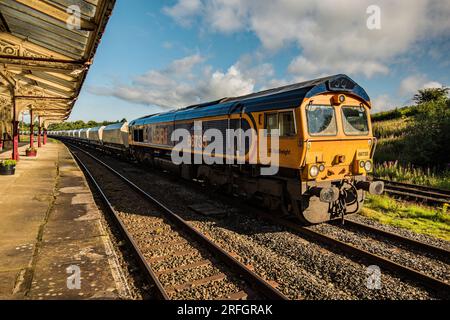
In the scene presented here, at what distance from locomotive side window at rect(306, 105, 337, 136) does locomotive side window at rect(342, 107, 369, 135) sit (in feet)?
1.43

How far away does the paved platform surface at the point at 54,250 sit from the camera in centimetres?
458

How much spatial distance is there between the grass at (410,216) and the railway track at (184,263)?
5285 mm

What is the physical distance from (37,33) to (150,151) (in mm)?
10091

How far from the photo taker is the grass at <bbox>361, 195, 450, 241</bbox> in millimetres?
8062

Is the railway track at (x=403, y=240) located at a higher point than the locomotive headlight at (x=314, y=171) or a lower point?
lower

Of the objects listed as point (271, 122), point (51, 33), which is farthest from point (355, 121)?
point (51, 33)

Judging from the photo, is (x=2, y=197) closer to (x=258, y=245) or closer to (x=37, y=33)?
(x=37, y=33)

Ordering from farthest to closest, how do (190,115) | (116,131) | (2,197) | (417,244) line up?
1. (116,131)
2. (190,115)
3. (2,197)
4. (417,244)

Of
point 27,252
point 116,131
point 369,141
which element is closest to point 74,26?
point 27,252

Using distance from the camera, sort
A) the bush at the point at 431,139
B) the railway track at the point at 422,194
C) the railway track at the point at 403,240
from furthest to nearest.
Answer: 1. the bush at the point at 431,139
2. the railway track at the point at 422,194
3. the railway track at the point at 403,240

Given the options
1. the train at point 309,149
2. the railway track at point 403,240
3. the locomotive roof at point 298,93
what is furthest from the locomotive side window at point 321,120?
the railway track at point 403,240

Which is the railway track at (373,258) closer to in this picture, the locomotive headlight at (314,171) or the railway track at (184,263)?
the locomotive headlight at (314,171)

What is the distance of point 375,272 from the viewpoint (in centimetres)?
553
